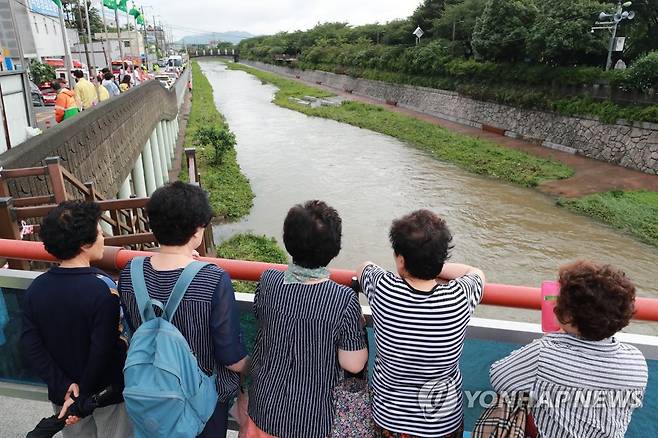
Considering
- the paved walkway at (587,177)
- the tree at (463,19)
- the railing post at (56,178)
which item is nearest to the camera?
the railing post at (56,178)

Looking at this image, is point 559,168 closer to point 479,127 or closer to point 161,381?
point 479,127

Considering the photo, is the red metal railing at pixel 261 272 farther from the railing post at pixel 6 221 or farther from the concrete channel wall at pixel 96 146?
the concrete channel wall at pixel 96 146

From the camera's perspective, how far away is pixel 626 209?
38.3 ft

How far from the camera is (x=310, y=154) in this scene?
20078 millimetres

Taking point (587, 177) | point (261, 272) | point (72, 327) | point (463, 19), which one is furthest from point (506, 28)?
point (72, 327)

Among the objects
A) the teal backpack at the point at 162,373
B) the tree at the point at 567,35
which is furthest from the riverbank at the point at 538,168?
the teal backpack at the point at 162,373

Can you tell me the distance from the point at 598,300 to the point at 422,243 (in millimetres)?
Answer: 504

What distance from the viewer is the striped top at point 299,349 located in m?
1.55

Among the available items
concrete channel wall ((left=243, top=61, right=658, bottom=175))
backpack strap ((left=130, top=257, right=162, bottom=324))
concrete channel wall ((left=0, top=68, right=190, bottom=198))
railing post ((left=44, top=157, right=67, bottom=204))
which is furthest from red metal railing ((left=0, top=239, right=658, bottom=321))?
concrete channel wall ((left=243, top=61, right=658, bottom=175))

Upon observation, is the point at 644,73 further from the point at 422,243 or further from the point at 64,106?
the point at 422,243

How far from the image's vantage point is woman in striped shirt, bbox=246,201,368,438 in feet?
5.04

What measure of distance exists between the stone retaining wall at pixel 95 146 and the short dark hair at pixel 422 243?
4.05 m

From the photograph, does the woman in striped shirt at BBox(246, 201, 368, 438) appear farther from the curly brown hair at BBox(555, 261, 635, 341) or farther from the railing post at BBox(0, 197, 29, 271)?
the railing post at BBox(0, 197, 29, 271)

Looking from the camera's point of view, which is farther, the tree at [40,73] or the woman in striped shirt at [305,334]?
the tree at [40,73]
